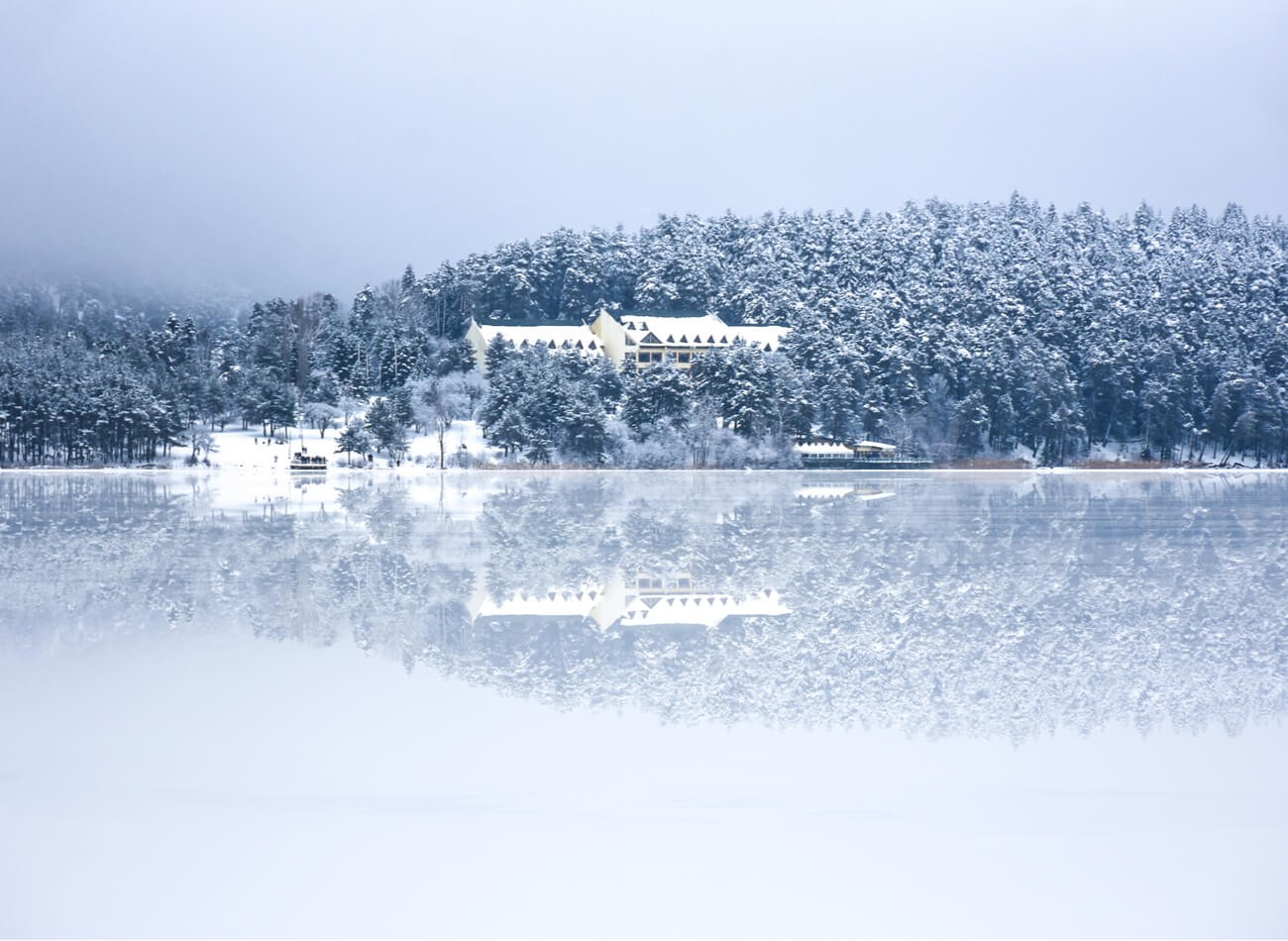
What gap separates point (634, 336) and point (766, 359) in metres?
13.4

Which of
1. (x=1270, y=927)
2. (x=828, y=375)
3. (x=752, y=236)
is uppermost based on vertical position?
(x=752, y=236)

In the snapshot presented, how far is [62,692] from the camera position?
8.25 meters

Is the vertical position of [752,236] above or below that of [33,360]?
above

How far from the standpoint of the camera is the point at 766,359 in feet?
235

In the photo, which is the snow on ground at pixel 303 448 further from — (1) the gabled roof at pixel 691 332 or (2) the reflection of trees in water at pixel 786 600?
(2) the reflection of trees in water at pixel 786 600

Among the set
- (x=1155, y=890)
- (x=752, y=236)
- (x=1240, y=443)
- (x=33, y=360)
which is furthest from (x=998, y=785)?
(x=752, y=236)

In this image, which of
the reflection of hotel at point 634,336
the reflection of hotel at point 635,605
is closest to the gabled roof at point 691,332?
the reflection of hotel at point 634,336

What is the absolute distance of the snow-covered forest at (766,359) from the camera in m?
63.8

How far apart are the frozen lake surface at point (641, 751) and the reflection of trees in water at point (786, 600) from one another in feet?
0.23

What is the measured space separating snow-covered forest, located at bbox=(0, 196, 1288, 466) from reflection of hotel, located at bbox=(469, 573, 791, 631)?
1952 inches

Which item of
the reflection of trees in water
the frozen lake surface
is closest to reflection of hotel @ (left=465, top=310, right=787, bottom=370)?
the reflection of trees in water

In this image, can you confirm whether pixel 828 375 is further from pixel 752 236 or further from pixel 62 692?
pixel 62 692

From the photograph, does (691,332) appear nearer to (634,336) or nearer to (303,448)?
(634,336)

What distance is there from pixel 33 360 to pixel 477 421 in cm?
2384
